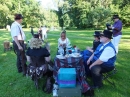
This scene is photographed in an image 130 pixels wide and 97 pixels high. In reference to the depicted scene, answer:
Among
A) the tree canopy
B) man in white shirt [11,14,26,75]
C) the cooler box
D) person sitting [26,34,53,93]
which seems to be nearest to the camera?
the cooler box

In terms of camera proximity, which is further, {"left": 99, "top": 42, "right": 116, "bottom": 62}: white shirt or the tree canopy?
the tree canopy

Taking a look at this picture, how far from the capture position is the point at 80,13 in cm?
3666

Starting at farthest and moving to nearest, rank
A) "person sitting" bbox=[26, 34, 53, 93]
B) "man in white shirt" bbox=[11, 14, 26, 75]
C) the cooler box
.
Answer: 1. "man in white shirt" bbox=[11, 14, 26, 75]
2. "person sitting" bbox=[26, 34, 53, 93]
3. the cooler box

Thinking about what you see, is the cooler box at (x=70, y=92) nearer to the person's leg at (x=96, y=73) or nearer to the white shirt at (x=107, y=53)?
the person's leg at (x=96, y=73)

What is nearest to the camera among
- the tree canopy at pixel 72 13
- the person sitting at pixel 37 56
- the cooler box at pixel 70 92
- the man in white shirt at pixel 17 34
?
the cooler box at pixel 70 92

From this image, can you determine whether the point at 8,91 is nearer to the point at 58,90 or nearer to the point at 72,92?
the point at 58,90

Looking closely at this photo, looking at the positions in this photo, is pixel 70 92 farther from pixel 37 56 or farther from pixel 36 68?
pixel 37 56

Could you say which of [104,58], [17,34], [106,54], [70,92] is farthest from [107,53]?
[17,34]

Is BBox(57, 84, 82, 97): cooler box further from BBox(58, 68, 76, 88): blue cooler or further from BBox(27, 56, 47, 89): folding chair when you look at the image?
BBox(27, 56, 47, 89): folding chair

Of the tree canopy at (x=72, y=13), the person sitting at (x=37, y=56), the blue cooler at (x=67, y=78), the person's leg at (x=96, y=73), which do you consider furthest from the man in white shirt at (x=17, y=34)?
the tree canopy at (x=72, y=13)

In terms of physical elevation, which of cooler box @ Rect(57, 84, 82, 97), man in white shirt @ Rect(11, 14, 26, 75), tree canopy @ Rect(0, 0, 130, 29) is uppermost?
tree canopy @ Rect(0, 0, 130, 29)

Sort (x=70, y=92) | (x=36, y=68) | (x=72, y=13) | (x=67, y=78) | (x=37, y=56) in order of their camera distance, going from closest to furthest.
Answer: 1. (x=67, y=78)
2. (x=70, y=92)
3. (x=37, y=56)
4. (x=36, y=68)
5. (x=72, y=13)

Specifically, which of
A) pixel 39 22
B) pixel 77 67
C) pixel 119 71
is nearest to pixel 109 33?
pixel 77 67

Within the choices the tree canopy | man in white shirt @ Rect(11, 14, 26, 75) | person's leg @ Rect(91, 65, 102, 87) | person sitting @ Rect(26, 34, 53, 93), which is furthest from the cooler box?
the tree canopy
